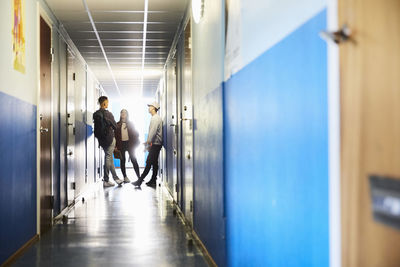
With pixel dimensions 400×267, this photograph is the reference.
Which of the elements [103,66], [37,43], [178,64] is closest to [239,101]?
[37,43]

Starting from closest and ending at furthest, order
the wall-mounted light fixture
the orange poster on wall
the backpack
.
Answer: the orange poster on wall < the wall-mounted light fixture < the backpack

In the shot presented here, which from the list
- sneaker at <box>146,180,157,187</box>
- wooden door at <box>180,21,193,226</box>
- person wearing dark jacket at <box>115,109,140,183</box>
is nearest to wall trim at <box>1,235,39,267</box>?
wooden door at <box>180,21,193,226</box>

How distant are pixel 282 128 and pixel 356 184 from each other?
2.17ft

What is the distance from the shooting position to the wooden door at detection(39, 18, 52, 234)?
431cm

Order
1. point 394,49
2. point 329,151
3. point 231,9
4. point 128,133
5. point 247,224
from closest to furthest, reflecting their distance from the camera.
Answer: point 394,49
point 329,151
point 247,224
point 231,9
point 128,133

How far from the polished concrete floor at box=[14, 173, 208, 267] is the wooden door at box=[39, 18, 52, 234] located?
23 centimetres

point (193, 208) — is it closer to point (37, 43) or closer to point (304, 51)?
point (37, 43)

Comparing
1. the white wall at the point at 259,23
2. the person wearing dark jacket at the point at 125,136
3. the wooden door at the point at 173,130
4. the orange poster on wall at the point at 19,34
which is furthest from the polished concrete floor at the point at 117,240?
the person wearing dark jacket at the point at 125,136

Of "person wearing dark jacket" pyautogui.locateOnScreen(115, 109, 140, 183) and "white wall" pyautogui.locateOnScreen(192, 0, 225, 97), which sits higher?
"white wall" pyautogui.locateOnScreen(192, 0, 225, 97)

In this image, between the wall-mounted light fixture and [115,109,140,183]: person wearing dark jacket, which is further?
[115,109,140,183]: person wearing dark jacket

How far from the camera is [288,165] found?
150cm

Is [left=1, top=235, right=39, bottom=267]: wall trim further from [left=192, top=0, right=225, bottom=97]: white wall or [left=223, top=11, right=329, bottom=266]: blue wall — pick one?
[left=192, top=0, right=225, bottom=97]: white wall

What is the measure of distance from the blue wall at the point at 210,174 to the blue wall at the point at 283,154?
0.39m

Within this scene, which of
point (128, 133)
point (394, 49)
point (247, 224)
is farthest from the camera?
point (128, 133)
